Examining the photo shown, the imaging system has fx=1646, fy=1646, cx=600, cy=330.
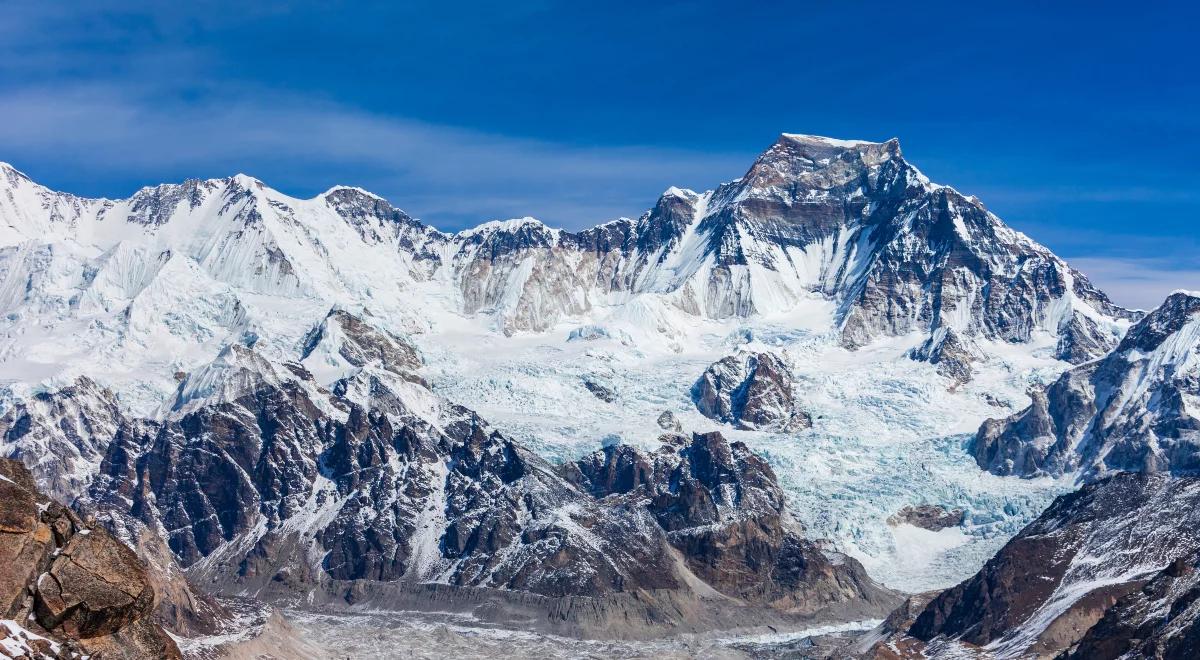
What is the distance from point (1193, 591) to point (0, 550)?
171882 mm

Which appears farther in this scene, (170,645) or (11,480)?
(170,645)

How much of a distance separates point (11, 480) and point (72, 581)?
401 centimetres

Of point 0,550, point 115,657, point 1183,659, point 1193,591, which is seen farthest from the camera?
point 1193,591

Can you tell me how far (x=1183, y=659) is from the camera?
178375 millimetres

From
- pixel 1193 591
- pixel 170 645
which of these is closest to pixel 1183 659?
pixel 1193 591

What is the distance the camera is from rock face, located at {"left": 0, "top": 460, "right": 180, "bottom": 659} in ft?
168

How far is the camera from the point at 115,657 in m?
54.5

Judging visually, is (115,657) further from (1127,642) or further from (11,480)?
(1127,642)

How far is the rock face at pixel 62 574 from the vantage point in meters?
51.2

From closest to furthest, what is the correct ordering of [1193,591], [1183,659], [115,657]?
[115,657] < [1183,659] < [1193,591]

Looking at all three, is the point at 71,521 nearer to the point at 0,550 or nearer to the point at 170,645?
the point at 0,550

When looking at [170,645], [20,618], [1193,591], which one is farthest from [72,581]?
[1193,591]

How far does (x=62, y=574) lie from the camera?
171 ft

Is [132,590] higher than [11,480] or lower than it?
lower
